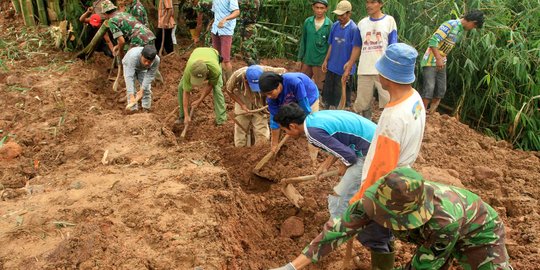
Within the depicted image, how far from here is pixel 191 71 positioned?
4.99m

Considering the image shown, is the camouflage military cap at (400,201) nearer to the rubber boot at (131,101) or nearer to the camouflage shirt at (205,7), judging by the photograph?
the rubber boot at (131,101)

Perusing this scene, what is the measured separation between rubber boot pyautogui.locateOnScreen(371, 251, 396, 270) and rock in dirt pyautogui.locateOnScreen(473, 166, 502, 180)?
2455 mm

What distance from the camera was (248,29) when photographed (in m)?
7.03

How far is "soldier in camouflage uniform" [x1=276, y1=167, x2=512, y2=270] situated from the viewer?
87.2 inches

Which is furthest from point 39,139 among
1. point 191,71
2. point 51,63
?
point 51,63

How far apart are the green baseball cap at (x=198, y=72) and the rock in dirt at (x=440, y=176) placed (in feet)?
7.74

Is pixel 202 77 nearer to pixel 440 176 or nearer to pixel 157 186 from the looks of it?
pixel 157 186

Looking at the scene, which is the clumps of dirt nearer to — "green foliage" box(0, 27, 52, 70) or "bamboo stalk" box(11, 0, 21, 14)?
"green foliage" box(0, 27, 52, 70)

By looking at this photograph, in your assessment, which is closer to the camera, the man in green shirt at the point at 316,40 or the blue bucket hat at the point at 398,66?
the blue bucket hat at the point at 398,66

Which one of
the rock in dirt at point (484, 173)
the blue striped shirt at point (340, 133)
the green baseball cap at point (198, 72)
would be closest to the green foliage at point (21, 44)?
the green baseball cap at point (198, 72)

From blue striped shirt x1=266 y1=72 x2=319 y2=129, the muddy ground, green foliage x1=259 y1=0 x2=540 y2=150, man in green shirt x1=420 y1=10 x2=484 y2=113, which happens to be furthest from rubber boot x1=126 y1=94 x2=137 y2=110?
man in green shirt x1=420 y1=10 x2=484 y2=113

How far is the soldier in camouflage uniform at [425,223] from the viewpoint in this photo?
2215 mm

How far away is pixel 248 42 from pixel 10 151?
345 cm

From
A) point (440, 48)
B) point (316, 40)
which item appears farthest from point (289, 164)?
point (440, 48)
